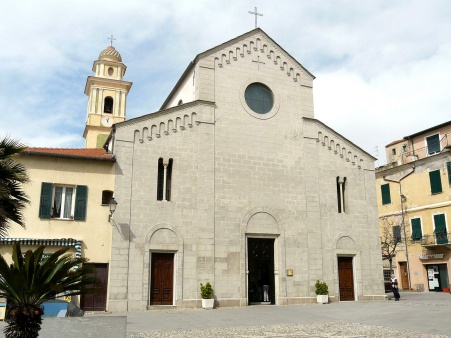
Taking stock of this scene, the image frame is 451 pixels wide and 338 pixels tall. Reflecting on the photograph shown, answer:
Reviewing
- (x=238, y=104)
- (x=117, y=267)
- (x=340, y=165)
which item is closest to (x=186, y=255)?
(x=117, y=267)

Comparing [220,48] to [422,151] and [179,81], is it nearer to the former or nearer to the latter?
[179,81]

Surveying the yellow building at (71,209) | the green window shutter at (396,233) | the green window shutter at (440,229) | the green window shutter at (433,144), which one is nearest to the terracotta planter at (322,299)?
the yellow building at (71,209)

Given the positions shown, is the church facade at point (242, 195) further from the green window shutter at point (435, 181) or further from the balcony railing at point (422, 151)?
the balcony railing at point (422, 151)

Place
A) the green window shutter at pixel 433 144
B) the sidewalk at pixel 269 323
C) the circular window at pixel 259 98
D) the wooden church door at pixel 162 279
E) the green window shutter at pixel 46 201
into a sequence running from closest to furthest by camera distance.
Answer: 1. the sidewalk at pixel 269 323
2. the green window shutter at pixel 46 201
3. the wooden church door at pixel 162 279
4. the circular window at pixel 259 98
5. the green window shutter at pixel 433 144

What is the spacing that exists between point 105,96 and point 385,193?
2643 centimetres

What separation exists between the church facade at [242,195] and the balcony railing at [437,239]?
10.5 m

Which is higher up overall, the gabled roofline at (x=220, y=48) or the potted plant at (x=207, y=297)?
the gabled roofline at (x=220, y=48)

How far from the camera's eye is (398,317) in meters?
16.2

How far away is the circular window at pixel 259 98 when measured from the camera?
2450 centimetres

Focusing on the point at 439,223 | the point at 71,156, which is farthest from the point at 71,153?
the point at 439,223

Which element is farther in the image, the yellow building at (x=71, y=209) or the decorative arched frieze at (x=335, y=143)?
the decorative arched frieze at (x=335, y=143)

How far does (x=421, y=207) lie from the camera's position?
34844 mm

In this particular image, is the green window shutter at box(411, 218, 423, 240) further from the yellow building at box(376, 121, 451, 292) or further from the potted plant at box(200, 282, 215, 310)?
the potted plant at box(200, 282, 215, 310)

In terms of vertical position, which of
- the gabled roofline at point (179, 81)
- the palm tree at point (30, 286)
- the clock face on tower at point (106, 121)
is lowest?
the palm tree at point (30, 286)
